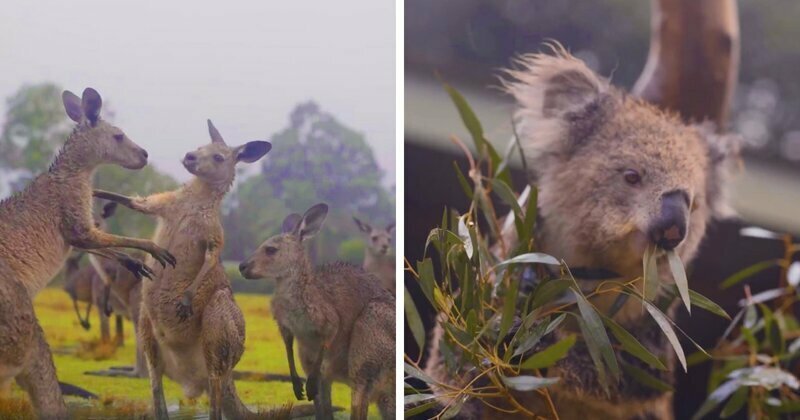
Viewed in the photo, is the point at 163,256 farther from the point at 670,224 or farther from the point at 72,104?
the point at 670,224

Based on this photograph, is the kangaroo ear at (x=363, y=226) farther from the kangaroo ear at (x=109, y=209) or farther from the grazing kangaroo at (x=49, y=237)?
the kangaroo ear at (x=109, y=209)

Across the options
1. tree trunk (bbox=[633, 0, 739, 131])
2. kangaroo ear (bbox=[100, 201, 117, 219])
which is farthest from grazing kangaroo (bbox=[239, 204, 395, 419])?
tree trunk (bbox=[633, 0, 739, 131])

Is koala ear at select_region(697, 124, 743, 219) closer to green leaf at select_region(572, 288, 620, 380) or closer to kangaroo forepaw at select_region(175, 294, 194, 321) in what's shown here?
green leaf at select_region(572, 288, 620, 380)

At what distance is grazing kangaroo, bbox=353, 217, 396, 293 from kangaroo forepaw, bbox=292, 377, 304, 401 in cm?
33

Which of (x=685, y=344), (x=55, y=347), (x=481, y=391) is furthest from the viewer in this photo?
(x=685, y=344)

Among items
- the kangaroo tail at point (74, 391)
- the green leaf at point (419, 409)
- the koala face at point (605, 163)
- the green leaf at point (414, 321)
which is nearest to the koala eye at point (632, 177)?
the koala face at point (605, 163)

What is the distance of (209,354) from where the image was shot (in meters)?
2.05

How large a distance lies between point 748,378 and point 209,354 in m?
1.50

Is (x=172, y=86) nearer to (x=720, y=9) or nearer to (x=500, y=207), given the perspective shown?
(x=500, y=207)

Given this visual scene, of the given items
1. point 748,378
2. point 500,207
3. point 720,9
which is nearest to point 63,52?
point 500,207

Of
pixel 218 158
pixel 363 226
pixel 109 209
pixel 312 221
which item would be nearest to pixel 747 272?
pixel 363 226

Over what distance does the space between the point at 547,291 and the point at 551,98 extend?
2.03 ft

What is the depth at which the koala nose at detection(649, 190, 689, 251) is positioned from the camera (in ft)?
7.00

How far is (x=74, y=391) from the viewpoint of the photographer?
6.43 ft
